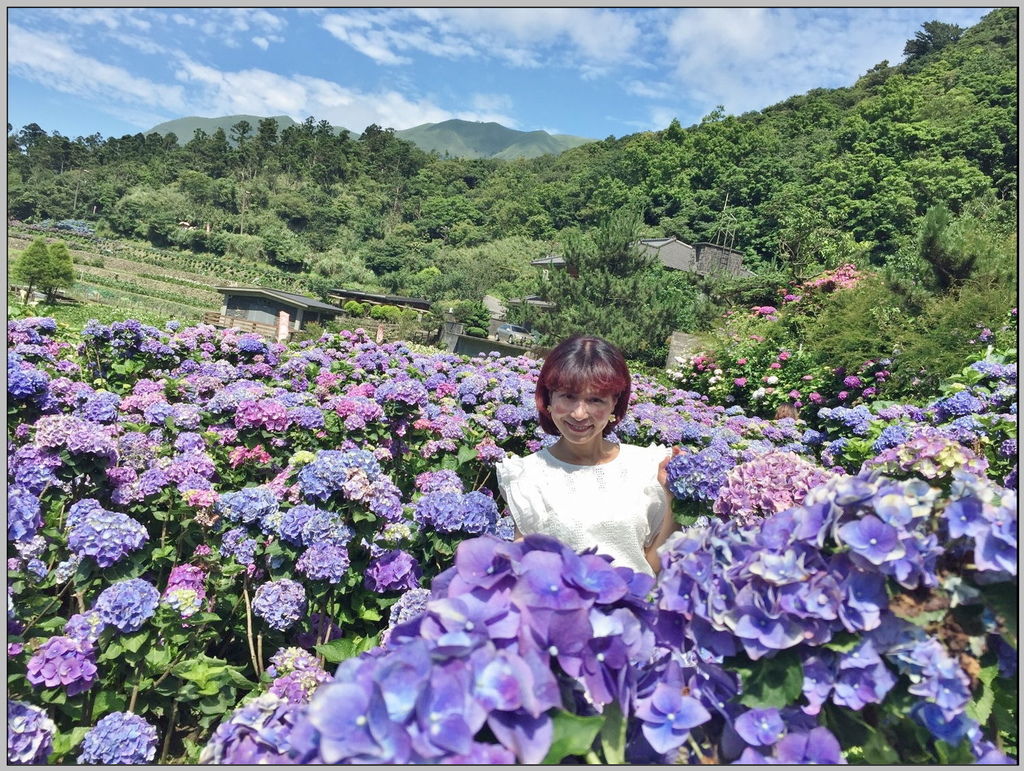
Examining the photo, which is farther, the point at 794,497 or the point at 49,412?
the point at 49,412

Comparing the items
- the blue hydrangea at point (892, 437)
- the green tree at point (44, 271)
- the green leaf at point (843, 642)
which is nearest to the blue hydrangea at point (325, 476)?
the green leaf at point (843, 642)

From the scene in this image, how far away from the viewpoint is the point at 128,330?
426 centimetres

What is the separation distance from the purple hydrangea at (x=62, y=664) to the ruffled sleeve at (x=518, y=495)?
1.18m

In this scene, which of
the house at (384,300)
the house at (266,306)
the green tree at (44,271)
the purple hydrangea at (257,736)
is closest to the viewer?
the purple hydrangea at (257,736)

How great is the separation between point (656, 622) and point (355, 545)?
4.85 ft

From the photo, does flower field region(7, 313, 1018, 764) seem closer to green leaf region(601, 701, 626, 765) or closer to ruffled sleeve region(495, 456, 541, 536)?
green leaf region(601, 701, 626, 765)

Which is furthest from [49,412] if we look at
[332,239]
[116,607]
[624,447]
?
[332,239]

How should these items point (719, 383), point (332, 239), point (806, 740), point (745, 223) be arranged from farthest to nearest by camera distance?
point (332, 239) < point (745, 223) < point (719, 383) < point (806, 740)

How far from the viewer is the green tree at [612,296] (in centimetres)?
1620

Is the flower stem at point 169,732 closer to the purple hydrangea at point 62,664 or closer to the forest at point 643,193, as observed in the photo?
the purple hydrangea at point 62,664

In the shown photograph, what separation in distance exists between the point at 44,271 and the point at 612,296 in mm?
27255

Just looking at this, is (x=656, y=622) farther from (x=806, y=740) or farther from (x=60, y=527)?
(x=60, y=527)

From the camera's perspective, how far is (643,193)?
5394cm

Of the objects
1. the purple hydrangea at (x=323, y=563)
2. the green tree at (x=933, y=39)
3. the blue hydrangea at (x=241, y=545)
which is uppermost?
the green tree at (x=933, y=39)
